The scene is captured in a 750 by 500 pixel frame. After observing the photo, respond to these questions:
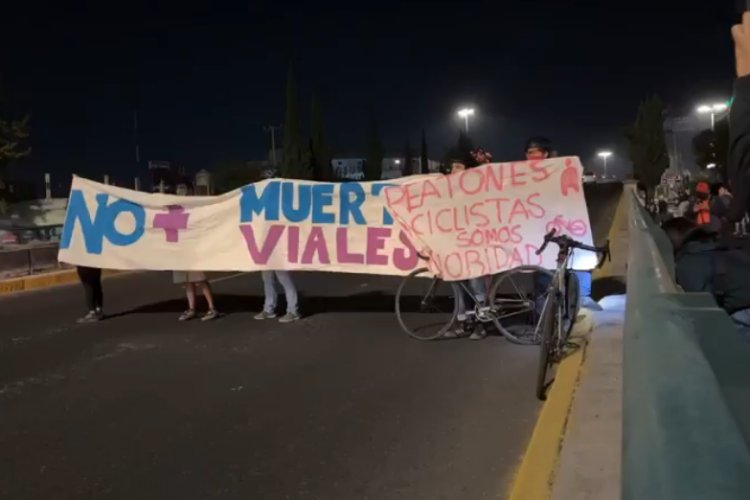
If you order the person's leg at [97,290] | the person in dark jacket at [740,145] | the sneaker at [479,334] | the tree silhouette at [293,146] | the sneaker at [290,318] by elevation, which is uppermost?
the tree silhouette at [293,146]

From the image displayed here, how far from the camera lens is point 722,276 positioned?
12.7 feet

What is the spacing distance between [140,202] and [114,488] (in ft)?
19.9

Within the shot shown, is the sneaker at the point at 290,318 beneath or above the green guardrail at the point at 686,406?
beneath

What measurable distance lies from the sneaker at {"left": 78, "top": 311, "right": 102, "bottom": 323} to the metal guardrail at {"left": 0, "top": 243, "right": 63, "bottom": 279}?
19.3 ft

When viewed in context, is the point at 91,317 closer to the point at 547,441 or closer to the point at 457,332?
the point at 457,332

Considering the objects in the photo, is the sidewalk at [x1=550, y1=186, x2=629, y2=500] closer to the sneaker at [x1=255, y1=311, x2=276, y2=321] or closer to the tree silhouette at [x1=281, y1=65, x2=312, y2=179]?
the sneaker at [x1=255, y1=311, x2=276, y2=321]

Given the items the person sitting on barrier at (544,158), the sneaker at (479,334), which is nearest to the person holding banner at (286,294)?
the sneaker at (479,334)

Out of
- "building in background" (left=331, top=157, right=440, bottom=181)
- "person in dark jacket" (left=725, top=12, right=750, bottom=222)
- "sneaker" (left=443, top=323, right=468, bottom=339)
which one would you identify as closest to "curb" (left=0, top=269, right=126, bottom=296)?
"sneaker" (left=443, top=323, right=468, bottom=339)

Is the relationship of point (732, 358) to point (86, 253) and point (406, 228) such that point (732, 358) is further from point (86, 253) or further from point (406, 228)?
point (86, 253)

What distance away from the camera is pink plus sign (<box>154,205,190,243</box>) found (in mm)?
9750

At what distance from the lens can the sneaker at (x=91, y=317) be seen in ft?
32.9

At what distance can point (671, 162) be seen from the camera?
8944 cm

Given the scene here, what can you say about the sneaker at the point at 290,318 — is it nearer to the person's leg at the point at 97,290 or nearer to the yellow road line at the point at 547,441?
the person's leg at the point at 97,290

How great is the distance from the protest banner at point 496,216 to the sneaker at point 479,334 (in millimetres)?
632
